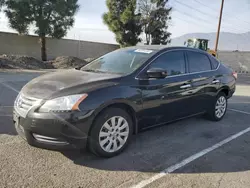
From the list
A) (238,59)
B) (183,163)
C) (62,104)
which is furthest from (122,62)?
(238,59)

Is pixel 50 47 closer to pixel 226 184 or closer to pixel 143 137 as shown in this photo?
pixel 143 137

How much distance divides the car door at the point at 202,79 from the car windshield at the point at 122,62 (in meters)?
1.04

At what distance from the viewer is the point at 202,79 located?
491 centimetres

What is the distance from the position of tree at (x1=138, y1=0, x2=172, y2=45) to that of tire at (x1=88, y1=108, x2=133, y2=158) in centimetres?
2587

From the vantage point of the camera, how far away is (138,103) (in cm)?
370

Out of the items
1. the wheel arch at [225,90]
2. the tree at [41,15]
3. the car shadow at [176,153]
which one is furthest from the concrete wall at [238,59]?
the car shadow at [176,153]

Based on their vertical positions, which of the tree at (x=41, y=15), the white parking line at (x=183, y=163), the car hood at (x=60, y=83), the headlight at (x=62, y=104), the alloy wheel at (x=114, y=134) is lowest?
the white parking line at (x=183, y=163)

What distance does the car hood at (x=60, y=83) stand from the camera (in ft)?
10.6

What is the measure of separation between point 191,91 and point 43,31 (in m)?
19.1

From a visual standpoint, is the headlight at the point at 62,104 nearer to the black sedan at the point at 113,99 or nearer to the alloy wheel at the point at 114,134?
the black sedan at the point at 113,99

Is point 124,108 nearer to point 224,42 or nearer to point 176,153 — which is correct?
point 176,153

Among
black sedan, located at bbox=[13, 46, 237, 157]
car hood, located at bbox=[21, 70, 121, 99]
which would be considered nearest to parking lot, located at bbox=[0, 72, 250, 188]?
black sedan, located at bbox=[13, 46, 237, 157]

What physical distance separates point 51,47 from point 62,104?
23.8 m

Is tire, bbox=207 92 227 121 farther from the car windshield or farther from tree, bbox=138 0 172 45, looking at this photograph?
tree, bbox=138 0 172 45
